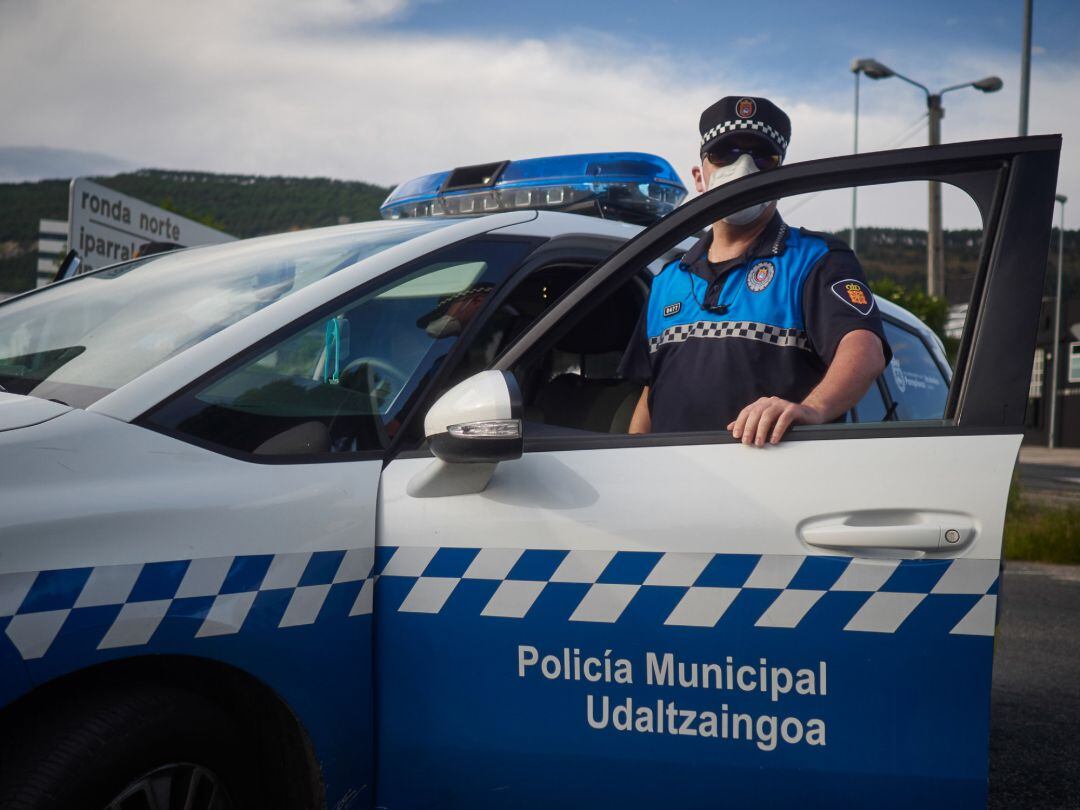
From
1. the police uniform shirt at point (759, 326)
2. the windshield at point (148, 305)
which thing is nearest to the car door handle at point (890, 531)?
the police uniform shirt at point (759, 326)

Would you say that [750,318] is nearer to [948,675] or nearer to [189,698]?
[948,675]

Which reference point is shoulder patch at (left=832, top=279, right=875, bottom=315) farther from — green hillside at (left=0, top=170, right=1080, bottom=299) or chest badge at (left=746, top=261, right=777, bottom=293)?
green hillside at (left=0, top=170, right=1080, bottom=299)

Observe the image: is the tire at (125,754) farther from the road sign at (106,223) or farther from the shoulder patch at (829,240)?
the road sign at (106,223)

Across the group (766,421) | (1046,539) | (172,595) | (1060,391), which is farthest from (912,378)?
(1060,391)

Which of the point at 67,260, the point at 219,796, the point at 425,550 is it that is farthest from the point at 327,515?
the point at 67,260

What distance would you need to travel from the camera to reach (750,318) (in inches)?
86.3

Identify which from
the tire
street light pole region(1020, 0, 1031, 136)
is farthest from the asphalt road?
street light pole region(1020, 0, 1031, 136)

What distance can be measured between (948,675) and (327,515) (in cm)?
105

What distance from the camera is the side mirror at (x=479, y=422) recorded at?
1644 mm

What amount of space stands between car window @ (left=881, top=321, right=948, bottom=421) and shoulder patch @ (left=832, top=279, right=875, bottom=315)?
1.22 meters

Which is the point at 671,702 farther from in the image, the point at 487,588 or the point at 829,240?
the point at 829,240

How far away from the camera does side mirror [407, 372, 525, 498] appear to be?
64.7 inches

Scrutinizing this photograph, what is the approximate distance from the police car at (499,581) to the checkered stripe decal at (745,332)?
31cm

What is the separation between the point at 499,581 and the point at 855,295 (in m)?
0.95
